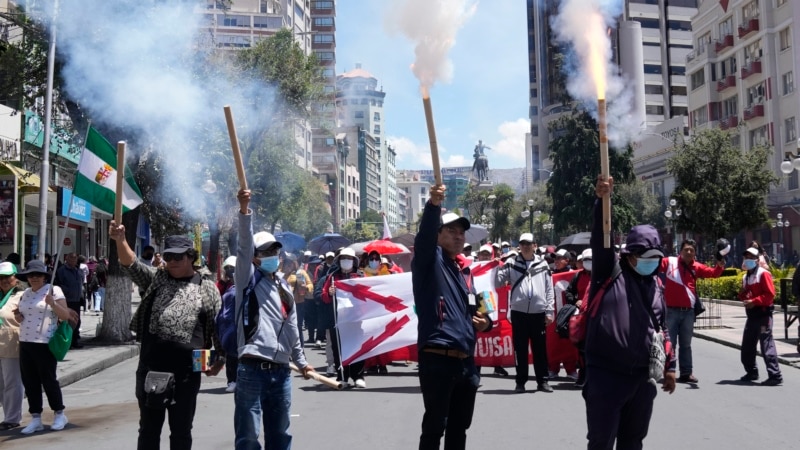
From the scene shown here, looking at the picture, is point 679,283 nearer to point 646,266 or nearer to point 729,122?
point 646,266

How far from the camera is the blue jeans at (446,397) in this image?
5.28 m

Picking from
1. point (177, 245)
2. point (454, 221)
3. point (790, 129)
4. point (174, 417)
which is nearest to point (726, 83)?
point (790, 129)

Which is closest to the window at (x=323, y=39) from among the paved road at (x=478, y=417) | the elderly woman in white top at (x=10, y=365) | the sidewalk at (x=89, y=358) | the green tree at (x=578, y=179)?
the green tree at (x=578, y=179)

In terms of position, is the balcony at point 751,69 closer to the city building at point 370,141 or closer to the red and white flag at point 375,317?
the red and white flag at point 375,317

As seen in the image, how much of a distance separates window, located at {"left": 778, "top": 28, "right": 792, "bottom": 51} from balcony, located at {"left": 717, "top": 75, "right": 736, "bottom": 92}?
221 inches

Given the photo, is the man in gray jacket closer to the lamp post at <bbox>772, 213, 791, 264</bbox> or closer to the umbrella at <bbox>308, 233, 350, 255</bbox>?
the umbrella at <bbox>308, 233, 350, 255</bbox>

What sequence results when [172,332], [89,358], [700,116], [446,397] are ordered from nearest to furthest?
1. [446,397]
2. [172,332]
3. [89,358]
4. [700,116]

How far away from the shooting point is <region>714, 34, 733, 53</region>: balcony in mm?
52531

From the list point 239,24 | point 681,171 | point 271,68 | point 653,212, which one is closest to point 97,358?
point 271,68

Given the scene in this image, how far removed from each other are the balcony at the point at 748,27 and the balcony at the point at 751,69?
5.75ft

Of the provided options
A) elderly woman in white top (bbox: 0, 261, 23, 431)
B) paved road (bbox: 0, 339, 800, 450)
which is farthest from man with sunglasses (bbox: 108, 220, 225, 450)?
elderly woman in white top (bbox: 0, 261, 23, 431)

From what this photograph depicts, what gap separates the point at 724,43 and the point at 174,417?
53545 mm

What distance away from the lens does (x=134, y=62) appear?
1559 centimetres

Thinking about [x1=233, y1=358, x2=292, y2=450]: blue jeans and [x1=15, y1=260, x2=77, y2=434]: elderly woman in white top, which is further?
[x1=15, y1=260, x2=77, y2=434]: elderly woman in white top
